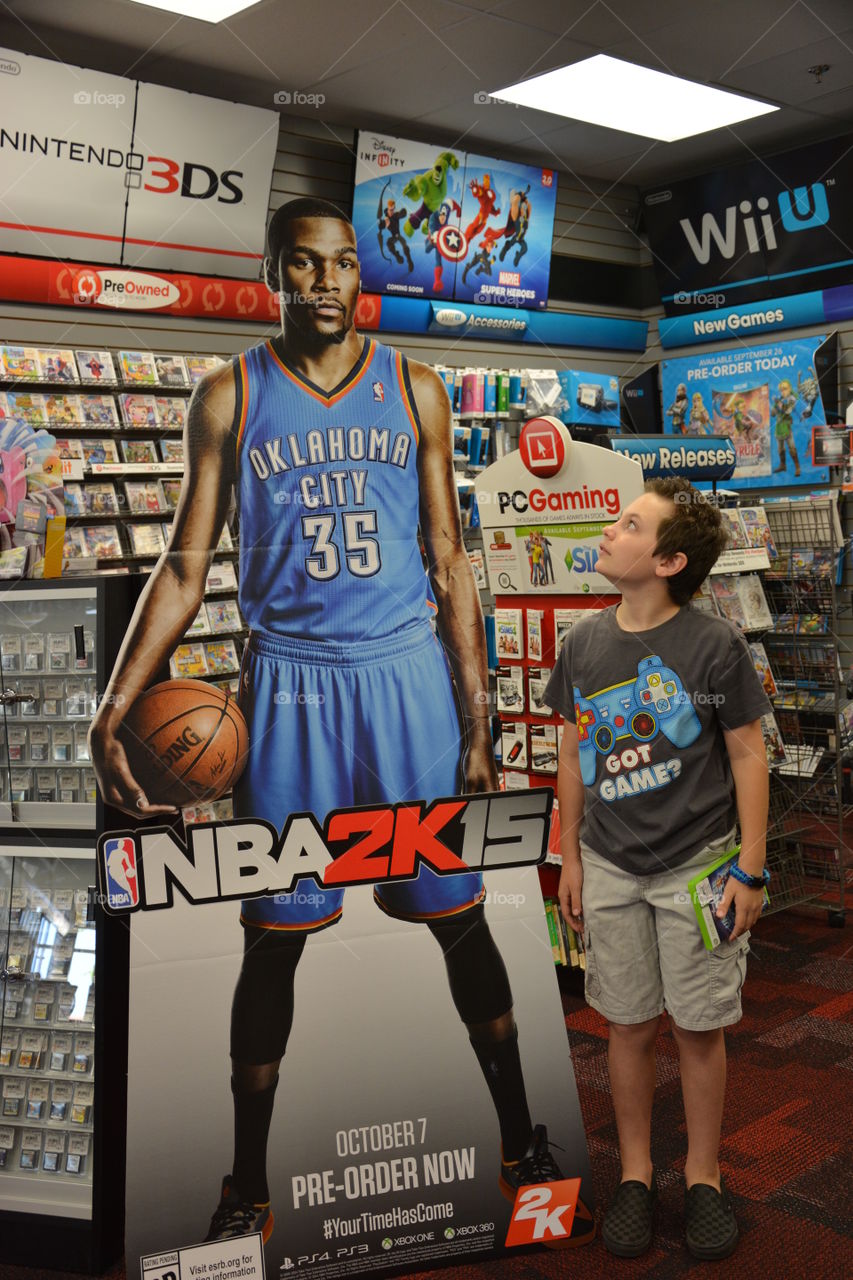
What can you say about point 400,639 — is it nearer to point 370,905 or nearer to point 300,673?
point 300,673

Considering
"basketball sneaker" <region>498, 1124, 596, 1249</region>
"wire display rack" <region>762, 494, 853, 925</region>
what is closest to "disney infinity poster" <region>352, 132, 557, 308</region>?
"wire display rack" <region>762, 494, 853, 925</region>

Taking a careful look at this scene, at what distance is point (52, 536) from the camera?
286cm

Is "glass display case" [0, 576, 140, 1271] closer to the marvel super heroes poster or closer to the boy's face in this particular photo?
the boy's face

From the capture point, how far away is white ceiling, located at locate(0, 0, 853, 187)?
537 cm

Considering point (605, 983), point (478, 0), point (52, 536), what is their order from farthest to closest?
point (478, 0) < point (52, 536) < point (605, 983)

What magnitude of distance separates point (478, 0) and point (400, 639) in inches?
160

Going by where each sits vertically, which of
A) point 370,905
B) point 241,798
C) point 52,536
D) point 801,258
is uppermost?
point 801,258

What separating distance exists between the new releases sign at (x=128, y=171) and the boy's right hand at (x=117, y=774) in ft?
13.4

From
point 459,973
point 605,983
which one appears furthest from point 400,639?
point 605,983

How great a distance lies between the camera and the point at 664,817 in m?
2.52

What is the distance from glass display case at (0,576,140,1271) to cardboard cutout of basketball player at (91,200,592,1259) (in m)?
0.31

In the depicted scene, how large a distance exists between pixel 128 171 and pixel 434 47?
5.62ft
